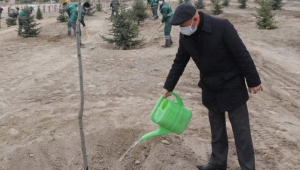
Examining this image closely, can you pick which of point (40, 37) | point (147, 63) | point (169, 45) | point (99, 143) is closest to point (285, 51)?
point (169, 45)

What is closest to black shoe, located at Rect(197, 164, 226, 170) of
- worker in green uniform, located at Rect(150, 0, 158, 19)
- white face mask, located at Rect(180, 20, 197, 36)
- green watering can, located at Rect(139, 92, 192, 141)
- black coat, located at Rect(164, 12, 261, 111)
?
green watering can, located at Rect(139, 92, 192, 141)

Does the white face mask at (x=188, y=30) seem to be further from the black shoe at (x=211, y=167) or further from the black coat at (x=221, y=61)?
the black shoe at (x=211, y=167)

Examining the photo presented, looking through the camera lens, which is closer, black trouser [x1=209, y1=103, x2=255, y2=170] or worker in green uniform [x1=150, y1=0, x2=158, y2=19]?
black trouser [x1=209, y1=103, x2=255, y2=170]

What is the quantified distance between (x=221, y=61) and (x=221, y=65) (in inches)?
1.3

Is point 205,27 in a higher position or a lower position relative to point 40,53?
higher

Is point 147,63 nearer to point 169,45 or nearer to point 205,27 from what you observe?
point 169,45

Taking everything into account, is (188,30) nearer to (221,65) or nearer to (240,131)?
(221,65)

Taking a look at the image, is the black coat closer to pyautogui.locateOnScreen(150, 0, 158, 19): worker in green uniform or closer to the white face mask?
the white face mask

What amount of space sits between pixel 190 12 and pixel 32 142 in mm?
2391

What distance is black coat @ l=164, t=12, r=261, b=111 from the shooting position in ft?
8.49

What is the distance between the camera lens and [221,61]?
2.66 m

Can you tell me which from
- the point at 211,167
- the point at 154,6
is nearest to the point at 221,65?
the point at 211,167

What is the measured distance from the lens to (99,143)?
382 centimetres

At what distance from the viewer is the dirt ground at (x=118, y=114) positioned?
138 inches
